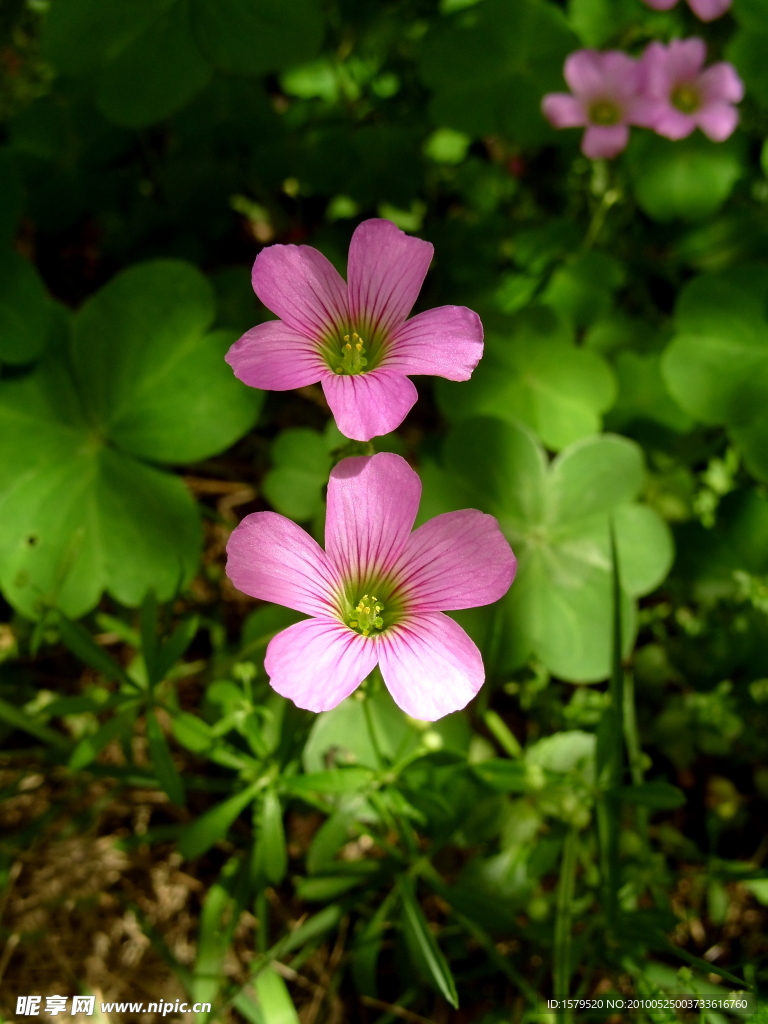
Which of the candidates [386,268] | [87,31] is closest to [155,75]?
[87,31]

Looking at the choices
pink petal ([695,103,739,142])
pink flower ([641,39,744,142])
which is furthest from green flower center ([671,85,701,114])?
pink petal ([695,103,739,142])

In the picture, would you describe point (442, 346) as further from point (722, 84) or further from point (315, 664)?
point (722, 84)

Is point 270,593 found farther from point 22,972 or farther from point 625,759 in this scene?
point 22,972

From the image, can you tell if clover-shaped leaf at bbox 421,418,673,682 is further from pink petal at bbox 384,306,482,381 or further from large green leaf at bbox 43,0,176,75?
large green leaf at bbox 43,0,176,75

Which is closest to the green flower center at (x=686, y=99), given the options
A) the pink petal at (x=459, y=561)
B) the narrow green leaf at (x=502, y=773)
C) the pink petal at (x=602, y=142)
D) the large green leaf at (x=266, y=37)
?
the pink petal at (x=602, y=142)

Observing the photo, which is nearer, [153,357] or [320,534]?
[320,534]

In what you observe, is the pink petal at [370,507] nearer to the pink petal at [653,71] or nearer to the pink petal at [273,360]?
the pink petal at [273,360]
